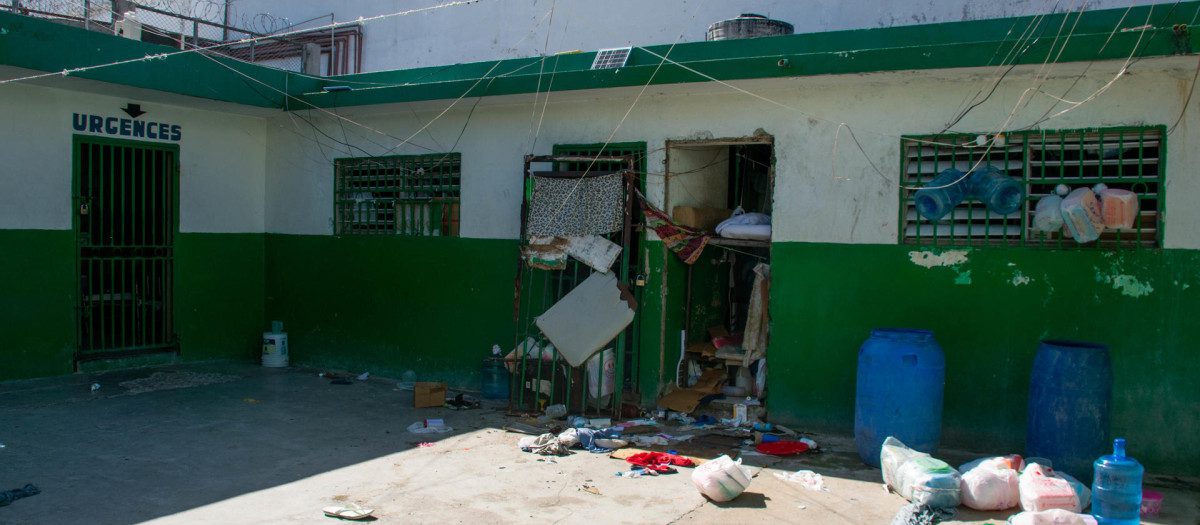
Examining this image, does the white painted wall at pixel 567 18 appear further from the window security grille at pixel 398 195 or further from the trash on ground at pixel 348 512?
the trash on ground at pixel 348 512

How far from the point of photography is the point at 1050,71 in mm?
5895

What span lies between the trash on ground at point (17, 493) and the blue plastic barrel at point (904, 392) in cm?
542

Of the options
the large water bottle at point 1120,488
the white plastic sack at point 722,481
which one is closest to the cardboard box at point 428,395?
the white plastic sack at point 722,481

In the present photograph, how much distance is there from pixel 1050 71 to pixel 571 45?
638cm

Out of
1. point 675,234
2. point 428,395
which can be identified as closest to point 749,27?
point 675,234

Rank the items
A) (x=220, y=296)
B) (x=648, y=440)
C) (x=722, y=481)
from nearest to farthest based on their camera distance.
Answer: (x=722, y=481) < (x=648, y=440) < (x=220, y=296)

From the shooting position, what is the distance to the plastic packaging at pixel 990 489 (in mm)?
5086

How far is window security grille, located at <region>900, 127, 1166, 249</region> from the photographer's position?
19.2 ft

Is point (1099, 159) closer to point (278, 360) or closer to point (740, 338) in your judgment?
point (740, 338)

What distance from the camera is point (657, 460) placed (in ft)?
20.0

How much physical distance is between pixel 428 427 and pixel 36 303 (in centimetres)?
466

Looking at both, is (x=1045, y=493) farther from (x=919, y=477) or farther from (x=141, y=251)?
(x=141, y=251)

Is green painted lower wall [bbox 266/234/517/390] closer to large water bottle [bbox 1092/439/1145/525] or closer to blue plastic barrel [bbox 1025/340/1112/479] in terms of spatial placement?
blue plastic barrel [bbox 1025/340/1112/479]

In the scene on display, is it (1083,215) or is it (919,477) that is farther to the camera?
(1083,215)
